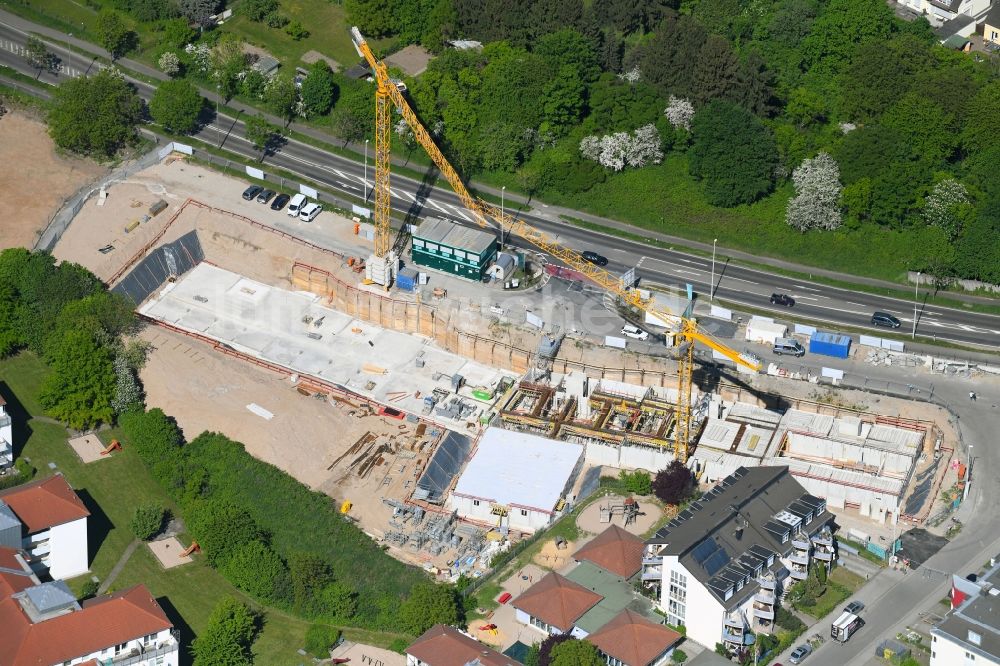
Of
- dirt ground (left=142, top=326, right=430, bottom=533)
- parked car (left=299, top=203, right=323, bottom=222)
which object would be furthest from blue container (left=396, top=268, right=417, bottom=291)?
dirt ground (left=142, top=326, right=430, bottom=533)

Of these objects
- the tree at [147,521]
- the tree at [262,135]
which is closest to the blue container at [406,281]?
the tree at [262,135]

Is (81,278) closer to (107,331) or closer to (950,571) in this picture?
(107,331)

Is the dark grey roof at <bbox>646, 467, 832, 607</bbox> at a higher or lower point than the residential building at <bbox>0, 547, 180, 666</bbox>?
higher

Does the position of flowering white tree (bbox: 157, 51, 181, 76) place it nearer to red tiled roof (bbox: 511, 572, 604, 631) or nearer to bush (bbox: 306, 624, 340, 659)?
bush (bbox: 306, 624, 340, 659)

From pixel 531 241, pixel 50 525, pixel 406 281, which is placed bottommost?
pixel 50 525

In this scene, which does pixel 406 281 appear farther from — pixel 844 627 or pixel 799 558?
pixel 844 627

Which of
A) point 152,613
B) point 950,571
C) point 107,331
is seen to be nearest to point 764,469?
point 950,571

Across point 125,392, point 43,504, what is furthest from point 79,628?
point 125,392
